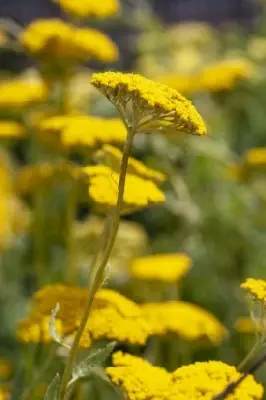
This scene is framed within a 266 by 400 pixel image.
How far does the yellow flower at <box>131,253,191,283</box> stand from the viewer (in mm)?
1112

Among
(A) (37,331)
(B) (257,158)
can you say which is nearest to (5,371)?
(A) (37,331)

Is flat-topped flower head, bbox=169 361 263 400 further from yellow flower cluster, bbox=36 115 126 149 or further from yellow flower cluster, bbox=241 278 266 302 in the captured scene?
yellow flower cluster, bbox=36 115 126 149

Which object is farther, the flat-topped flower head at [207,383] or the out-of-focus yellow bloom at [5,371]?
the out-of-focus yellow bloom at [5,371]

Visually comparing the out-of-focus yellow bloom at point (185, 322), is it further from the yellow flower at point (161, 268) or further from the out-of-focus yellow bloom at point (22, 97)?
the out-of-focus yellow bloom at point (22, 97)

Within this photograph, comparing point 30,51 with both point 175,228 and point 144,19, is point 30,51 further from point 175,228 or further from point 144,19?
point 144,19

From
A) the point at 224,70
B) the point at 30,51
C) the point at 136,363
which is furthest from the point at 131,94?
the point at 224,70

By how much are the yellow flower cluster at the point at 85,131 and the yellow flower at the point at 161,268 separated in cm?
21

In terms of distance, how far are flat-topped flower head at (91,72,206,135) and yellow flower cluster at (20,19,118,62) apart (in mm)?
541

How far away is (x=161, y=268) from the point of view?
1130mm

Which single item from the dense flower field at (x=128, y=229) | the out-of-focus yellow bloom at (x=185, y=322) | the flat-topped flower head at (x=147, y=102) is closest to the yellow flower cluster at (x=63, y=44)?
the dense flower field at (x=128, y=229)

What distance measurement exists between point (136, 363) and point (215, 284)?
30.9 inches

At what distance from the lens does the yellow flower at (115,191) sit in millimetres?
694

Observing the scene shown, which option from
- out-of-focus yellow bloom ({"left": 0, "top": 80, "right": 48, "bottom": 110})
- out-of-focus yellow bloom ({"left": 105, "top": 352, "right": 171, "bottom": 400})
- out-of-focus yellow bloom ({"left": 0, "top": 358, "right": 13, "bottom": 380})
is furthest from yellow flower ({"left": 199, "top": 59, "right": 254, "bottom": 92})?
out-of-focus yellow bloom ({"left": 105, "top": 352, "right": 171, "bottom": 400})

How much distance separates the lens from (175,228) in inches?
68.1
